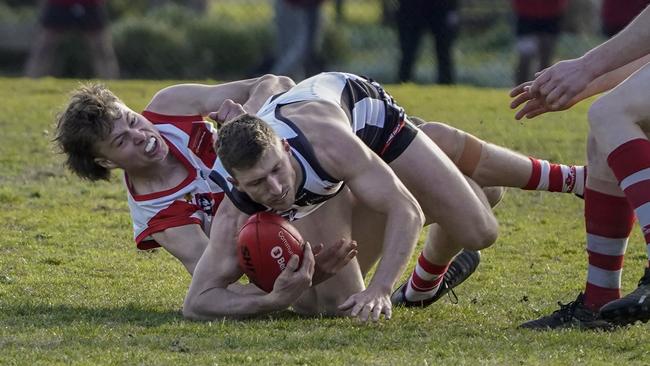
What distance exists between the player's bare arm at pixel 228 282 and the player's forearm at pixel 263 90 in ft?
2.31

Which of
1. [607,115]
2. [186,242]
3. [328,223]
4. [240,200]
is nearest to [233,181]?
[240,200]

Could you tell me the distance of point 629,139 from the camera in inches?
205

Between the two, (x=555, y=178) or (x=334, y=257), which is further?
(x=555, y=178)

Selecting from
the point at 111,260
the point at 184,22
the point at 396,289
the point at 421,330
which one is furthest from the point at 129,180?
the point at 184,22

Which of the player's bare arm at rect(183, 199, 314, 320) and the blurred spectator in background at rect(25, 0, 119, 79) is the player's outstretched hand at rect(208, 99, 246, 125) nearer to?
the player's bare arm at rect(183, 199, 314, 320)

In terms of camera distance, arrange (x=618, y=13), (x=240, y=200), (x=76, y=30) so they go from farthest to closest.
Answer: (x=76, y=30) → (x=618, y=13) → (x=240, y=200)

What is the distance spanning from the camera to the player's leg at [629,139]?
5.18 m

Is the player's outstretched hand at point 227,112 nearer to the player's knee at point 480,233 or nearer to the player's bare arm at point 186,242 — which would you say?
the player's bare arm at point 186,242

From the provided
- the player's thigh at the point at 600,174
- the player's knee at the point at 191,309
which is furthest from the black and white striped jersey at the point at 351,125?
the player's thigh at the point at 600,174

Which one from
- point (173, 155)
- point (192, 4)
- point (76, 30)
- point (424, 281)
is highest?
point (173, 155)

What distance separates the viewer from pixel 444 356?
4.98m

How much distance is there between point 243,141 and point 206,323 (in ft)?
2.68

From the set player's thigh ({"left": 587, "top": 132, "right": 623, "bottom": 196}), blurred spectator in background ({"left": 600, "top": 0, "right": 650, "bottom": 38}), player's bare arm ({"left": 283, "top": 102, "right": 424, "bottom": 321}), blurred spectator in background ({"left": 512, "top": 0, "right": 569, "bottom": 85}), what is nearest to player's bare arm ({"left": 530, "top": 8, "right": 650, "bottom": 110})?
player's thigh ({"left": 587, "top": 132, "right": 623, "bottom": 196})

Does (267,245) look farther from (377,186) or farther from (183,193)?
(183,193)
